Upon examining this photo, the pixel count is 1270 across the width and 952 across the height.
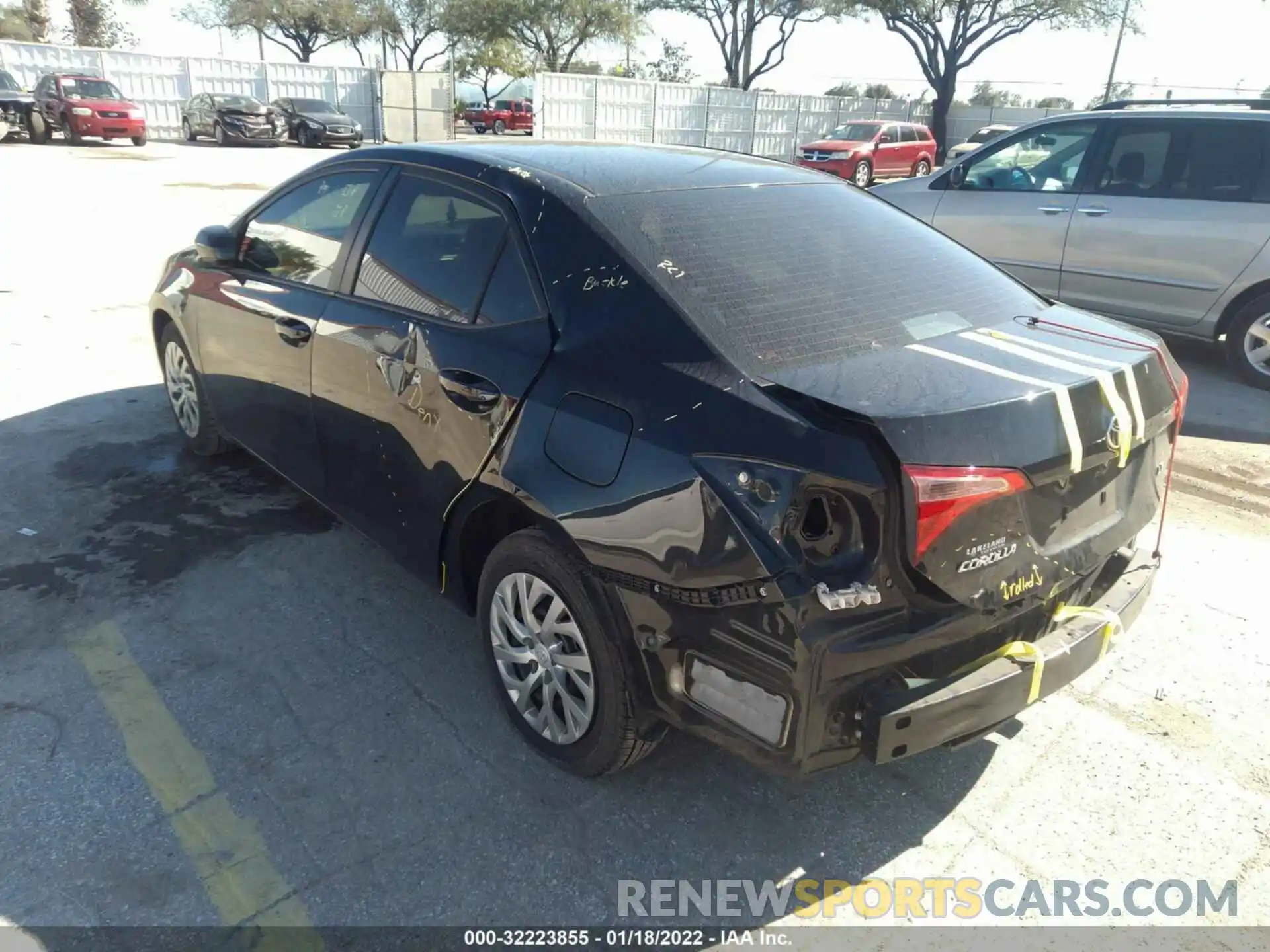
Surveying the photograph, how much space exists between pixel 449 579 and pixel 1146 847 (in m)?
2.23

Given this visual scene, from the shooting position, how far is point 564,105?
26641 millimetres

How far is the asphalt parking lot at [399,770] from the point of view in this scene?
2473 mm

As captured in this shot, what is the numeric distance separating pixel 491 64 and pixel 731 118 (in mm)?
23993

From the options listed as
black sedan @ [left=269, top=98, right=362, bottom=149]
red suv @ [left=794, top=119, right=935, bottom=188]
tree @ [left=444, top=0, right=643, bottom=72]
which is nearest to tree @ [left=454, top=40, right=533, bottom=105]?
tree @ [left=444, top=0, right=643, bottom=72]

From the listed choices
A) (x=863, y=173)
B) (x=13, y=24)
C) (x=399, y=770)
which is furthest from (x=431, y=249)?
(x=13, y=24)

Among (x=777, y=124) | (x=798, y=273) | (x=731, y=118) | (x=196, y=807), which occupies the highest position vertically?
(x=731, y=118)

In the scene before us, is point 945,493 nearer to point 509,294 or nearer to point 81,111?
point 509,294

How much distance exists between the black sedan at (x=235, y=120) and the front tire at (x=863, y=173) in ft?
56.8

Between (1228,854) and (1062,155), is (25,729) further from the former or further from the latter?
(1062,155)

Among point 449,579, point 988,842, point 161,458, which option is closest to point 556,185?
point 449,579

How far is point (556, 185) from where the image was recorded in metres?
2.89

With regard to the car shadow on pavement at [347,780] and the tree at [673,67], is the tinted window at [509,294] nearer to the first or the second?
the car shadow on pavement at [347,780]

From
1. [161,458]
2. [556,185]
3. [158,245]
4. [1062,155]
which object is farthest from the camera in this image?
[158,245]

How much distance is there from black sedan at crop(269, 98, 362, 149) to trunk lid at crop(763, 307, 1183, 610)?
2977cm
